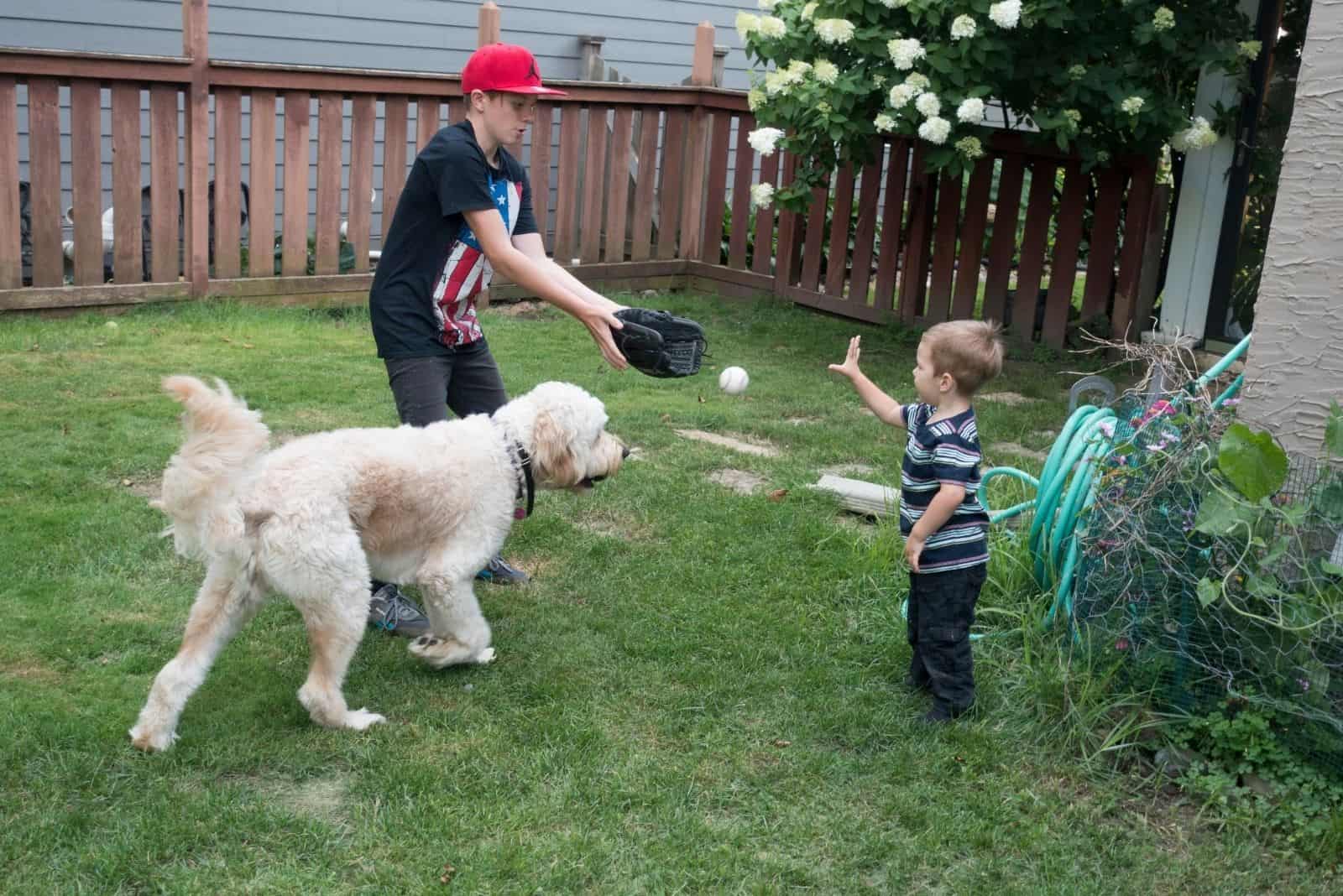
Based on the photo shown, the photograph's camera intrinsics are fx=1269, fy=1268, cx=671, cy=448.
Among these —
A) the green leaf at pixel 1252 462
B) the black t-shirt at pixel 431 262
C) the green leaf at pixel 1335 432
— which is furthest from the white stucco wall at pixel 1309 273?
the black t-shirt at pixel 431 262

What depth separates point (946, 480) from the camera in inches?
150

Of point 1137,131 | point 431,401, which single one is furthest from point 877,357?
point 431,401

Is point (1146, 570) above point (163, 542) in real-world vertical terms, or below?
above

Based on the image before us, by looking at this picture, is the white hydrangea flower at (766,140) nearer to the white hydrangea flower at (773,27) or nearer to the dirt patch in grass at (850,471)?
the white hydrangea flower at (773,27)

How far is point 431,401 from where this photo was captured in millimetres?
4496

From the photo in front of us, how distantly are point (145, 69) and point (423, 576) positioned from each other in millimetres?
5875

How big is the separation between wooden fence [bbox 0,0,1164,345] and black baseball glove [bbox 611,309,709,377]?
5.03 metres

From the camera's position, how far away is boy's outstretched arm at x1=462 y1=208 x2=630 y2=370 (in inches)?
168

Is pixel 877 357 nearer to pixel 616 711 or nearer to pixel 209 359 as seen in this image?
pixel 209 359

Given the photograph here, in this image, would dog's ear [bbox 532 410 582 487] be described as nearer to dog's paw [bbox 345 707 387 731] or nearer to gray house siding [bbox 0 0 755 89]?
dog's paw [bbox 345 707 387 731]

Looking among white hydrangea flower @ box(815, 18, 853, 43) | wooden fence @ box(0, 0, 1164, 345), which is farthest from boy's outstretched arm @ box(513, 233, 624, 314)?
wooden fence @ box(0, 0, 1164, 345)

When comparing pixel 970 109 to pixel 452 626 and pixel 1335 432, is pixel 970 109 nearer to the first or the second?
pixel 1335 432

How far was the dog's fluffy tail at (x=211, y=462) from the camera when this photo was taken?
11.2 feet

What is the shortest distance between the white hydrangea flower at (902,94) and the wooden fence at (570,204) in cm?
137
